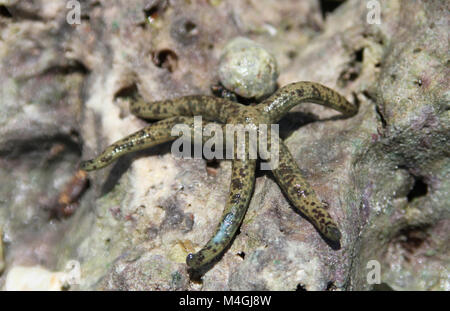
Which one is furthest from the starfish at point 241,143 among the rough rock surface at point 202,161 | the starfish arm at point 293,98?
the rough rock surface at point 202,161

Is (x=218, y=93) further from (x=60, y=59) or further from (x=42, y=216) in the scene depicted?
(x=42, y=216)

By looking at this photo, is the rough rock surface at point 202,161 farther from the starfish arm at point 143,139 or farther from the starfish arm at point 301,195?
the starfish arm at point 143,139

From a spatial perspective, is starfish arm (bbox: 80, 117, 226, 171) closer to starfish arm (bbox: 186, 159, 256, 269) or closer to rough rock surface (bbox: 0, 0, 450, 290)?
rough rock surface (bbox: 0, 0, 450, 290)

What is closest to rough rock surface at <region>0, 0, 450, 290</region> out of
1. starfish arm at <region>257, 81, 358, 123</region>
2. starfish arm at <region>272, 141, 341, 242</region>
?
starfish arm at <region>272, 141, 341, 242</region>

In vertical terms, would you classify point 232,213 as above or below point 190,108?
below

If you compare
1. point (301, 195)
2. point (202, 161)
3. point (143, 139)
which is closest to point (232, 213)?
point (301, 195)

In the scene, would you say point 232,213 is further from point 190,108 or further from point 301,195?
point 190,108
